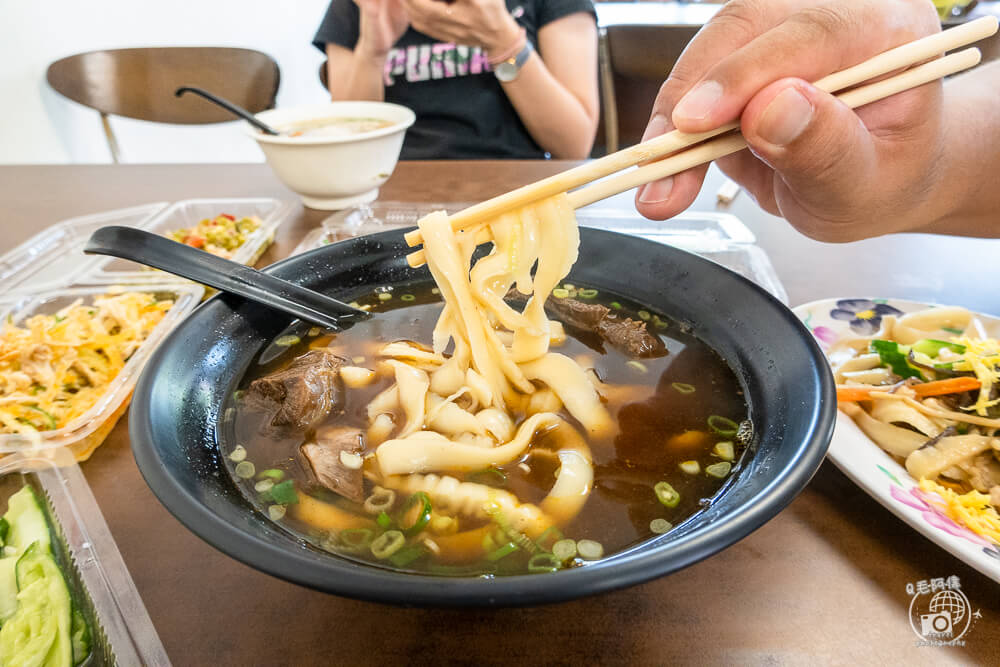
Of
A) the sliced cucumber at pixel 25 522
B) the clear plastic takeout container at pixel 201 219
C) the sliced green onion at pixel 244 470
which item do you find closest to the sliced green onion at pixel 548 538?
the sliced green onion at pixel 244 470

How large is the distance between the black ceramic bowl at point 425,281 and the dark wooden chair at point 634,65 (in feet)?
9.02

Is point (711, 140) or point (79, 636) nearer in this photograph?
point (79, 636)

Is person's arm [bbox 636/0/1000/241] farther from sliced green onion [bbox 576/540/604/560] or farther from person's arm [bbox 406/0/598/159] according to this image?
person's arm [bbox 406/0/598/159]

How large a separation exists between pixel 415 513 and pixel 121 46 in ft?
22.4

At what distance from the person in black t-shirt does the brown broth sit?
2106 mm

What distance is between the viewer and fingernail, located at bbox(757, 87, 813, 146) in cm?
110

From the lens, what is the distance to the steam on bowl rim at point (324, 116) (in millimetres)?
2377

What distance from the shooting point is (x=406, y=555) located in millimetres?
998

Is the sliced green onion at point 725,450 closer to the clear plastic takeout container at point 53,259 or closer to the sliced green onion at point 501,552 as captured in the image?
the sliced green onion at point 501,552

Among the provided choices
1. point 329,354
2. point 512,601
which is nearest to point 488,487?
point 512,601

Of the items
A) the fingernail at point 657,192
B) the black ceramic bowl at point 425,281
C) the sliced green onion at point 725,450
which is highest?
the fingernail at point 657,192

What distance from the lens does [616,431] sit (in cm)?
128

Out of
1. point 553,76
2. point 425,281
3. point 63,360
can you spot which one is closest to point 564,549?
point 425,281

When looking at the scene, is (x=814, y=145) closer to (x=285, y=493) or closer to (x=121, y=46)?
(x=285, y=493)
